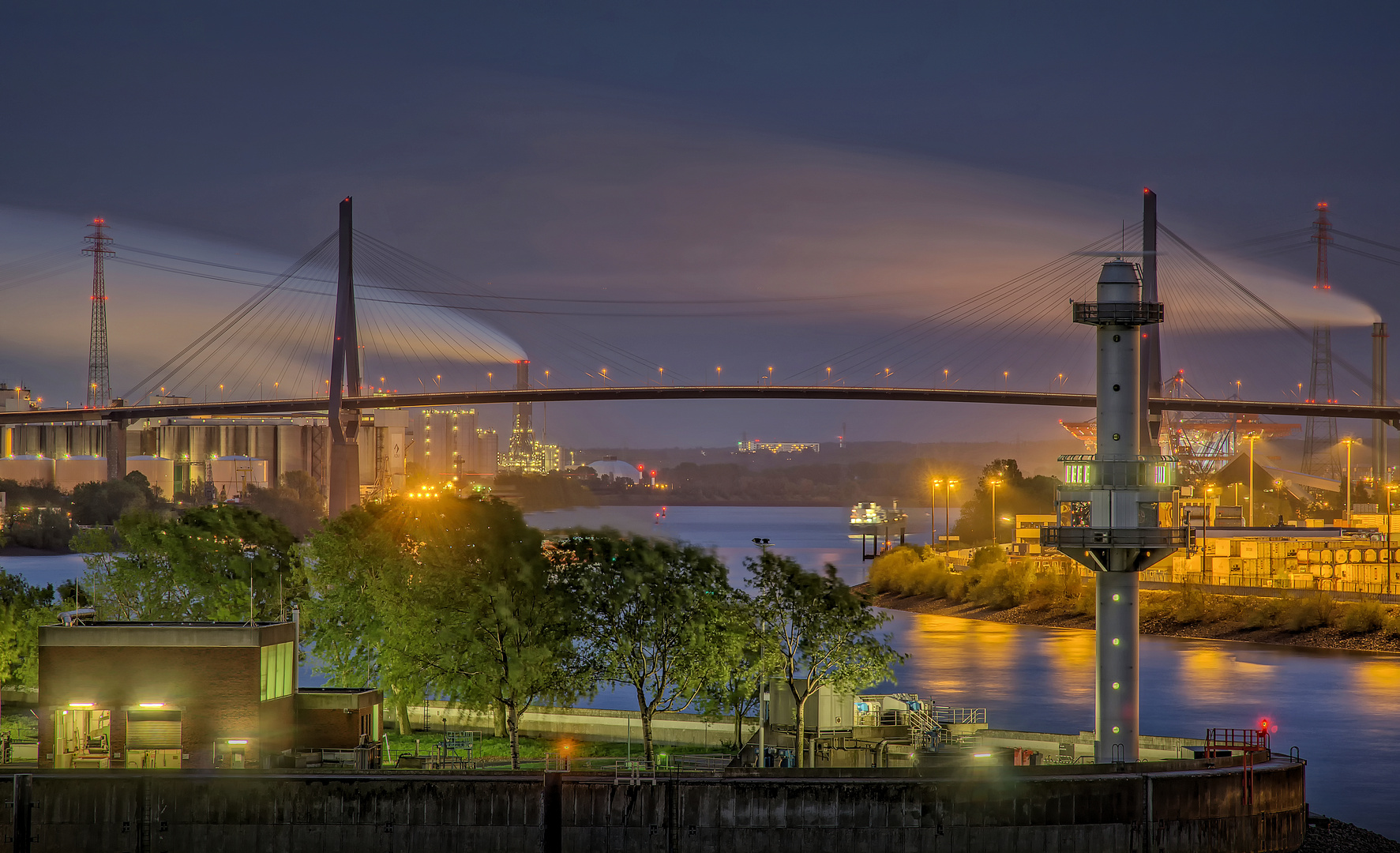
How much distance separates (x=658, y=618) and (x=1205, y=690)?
595 inches

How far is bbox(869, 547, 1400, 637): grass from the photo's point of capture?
117 feet

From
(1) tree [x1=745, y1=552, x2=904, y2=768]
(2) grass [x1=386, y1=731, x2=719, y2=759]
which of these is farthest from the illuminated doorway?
(1) tree [x1=745, y1=552, x2=904, y2=768]

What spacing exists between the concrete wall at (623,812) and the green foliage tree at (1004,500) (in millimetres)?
56922

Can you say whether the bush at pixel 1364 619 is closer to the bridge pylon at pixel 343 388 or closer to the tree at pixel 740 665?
the tree at pixel 740 665

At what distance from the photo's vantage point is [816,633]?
16.6 meters

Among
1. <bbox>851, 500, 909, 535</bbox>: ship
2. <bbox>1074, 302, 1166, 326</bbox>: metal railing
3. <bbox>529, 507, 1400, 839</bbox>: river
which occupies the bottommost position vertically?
<bbox>529, 507, 1400, 839</bbox>: river

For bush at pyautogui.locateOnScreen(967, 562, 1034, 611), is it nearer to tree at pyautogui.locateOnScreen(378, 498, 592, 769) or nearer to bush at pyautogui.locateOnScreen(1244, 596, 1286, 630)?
bush at pyautogui.locateOnScreen(1244, 596, 1286, 630)

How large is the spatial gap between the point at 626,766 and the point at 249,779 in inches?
152

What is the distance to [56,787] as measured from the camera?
13.5 meters

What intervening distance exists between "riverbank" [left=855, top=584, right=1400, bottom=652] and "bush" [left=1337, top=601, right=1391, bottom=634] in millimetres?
114

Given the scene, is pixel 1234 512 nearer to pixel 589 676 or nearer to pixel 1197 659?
pixel 1197 659

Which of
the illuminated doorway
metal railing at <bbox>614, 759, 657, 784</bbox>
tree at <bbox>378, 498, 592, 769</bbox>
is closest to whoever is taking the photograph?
metal railing at <bbox>614, 759, 657, 784</bbox>

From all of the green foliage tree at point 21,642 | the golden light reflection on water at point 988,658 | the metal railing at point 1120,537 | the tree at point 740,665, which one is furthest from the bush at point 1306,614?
the green foliage tree at point 21,642

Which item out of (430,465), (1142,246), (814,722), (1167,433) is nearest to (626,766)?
(814,722)
